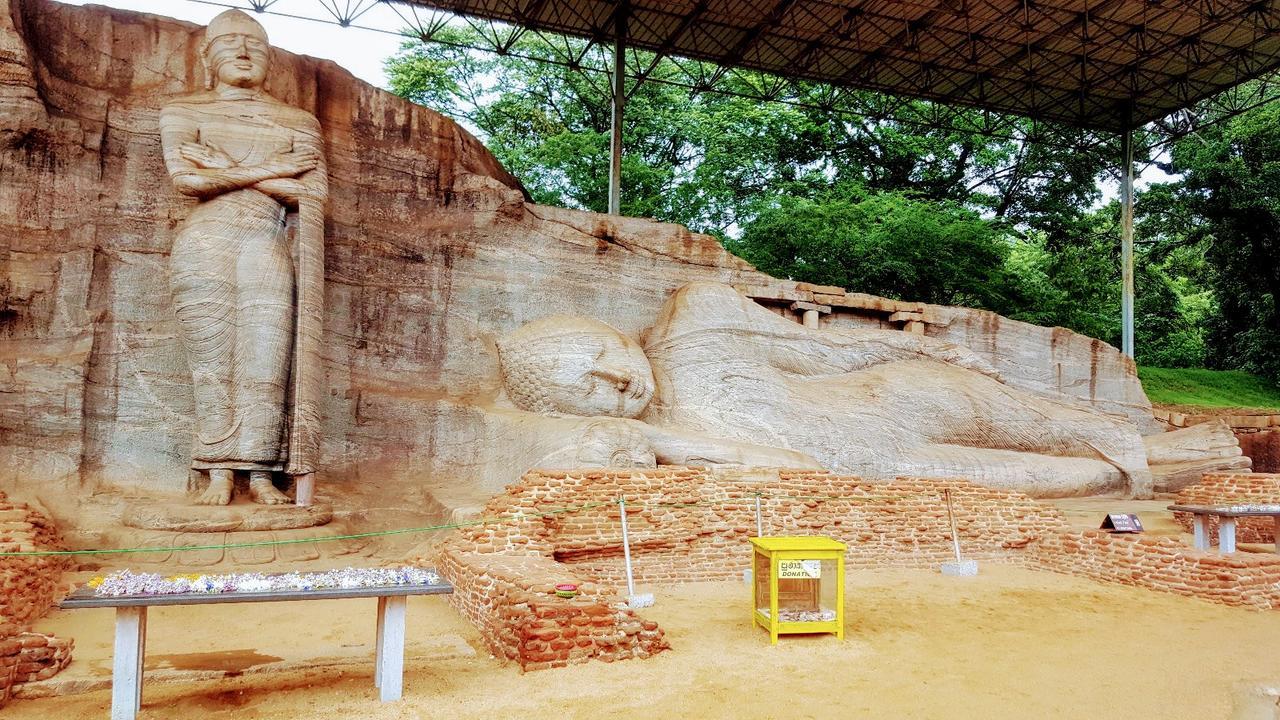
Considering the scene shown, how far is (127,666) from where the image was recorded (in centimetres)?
406

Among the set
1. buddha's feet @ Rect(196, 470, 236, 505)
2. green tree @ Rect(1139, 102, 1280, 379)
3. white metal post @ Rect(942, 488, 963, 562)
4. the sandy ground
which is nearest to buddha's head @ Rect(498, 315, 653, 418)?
the sandy ground

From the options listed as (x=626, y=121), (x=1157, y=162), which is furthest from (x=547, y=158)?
(x=1157, y=162)

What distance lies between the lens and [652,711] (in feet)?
14.2

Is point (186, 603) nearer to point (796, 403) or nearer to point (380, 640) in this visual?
point (380, 640)

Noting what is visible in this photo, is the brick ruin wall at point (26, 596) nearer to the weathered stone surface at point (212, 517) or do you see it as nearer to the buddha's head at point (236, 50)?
the weathered stone surface at point (212, 517)

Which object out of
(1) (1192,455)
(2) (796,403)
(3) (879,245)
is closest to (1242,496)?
(1) (1192,455)

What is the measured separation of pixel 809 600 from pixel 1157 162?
21.3 m

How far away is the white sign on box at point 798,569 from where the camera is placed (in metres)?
5.66

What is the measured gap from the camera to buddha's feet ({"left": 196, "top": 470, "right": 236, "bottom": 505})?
288 inches

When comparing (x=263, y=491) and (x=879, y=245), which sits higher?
(x=879, y=245)

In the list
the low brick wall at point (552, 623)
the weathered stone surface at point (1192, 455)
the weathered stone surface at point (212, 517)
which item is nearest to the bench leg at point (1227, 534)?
the weathered stone surface at point (1192, 455)

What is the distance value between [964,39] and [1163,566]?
38.1 feet

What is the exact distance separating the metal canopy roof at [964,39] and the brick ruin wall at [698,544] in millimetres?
9630

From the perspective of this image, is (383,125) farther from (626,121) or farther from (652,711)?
(626,121)
